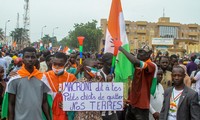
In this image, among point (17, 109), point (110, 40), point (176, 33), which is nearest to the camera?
point (17, 109)

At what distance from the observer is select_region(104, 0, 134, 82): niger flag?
251 inches

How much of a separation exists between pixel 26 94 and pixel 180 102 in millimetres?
2012

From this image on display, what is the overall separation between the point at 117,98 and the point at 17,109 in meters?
1.72

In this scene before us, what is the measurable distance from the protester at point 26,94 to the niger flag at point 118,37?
6.40 feet

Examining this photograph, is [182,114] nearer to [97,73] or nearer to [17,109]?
[97,73]

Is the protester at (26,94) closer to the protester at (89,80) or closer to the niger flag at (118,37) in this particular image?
the protester at (89,80)

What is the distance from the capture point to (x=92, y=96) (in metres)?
5.61

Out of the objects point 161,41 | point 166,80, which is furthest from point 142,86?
point 161,41

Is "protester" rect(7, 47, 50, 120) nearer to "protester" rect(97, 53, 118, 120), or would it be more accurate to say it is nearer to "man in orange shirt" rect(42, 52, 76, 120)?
"man in orange shirt" rect(42, 52, 76, 120)

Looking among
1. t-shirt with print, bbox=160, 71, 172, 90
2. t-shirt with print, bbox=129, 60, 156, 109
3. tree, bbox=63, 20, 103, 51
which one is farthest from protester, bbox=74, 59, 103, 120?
tree, bbox=63, 20, 103, 51

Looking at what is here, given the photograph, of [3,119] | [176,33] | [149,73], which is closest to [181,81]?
[149,73]

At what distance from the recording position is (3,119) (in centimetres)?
532

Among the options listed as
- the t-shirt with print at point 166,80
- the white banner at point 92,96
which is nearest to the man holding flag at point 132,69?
the white banner at point 92,96

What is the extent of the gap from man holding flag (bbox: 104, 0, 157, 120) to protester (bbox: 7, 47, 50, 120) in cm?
154
